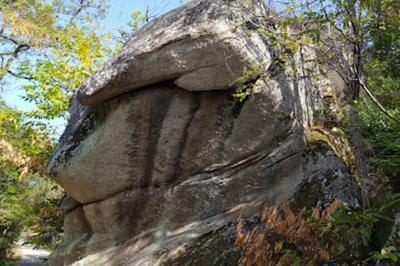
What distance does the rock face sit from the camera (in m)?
5.55

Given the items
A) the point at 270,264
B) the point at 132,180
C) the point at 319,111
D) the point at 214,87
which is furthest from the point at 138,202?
the point at 319,111

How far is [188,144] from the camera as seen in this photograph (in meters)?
6.04

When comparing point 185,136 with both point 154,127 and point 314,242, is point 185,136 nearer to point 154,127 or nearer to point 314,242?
point 154,127

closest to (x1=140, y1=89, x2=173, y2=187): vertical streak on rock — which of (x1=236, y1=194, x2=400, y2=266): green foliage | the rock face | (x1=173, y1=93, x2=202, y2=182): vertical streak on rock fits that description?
the rock face

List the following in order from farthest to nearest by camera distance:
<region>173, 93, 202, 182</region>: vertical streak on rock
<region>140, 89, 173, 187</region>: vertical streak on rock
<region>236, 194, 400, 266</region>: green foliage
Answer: <region>140, 89, 173, 187</region>: vertical streak on rock
<region>173, 93, 202, 182</region>: vertical streak on rock
<region>236, 194, 400, 266</region>: green foliage

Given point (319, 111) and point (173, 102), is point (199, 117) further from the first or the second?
point (319, 111)

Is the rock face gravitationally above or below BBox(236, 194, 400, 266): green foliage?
above

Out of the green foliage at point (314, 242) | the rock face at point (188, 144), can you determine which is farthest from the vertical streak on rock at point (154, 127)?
the green foliage at point (314, 242)

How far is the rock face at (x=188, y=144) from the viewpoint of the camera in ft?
18.2

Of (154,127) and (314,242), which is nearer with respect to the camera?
(314,242)

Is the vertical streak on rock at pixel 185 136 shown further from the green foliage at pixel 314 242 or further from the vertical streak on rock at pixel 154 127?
the green foliage at pixel 314 242

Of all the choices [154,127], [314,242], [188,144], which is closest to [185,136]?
[188,144]

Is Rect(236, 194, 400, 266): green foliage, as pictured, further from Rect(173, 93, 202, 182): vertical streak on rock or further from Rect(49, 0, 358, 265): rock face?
Rect(173, 93, 202, 182): vertical streak on rock

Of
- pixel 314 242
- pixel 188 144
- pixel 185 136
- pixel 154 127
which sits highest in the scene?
pixel 154 127
